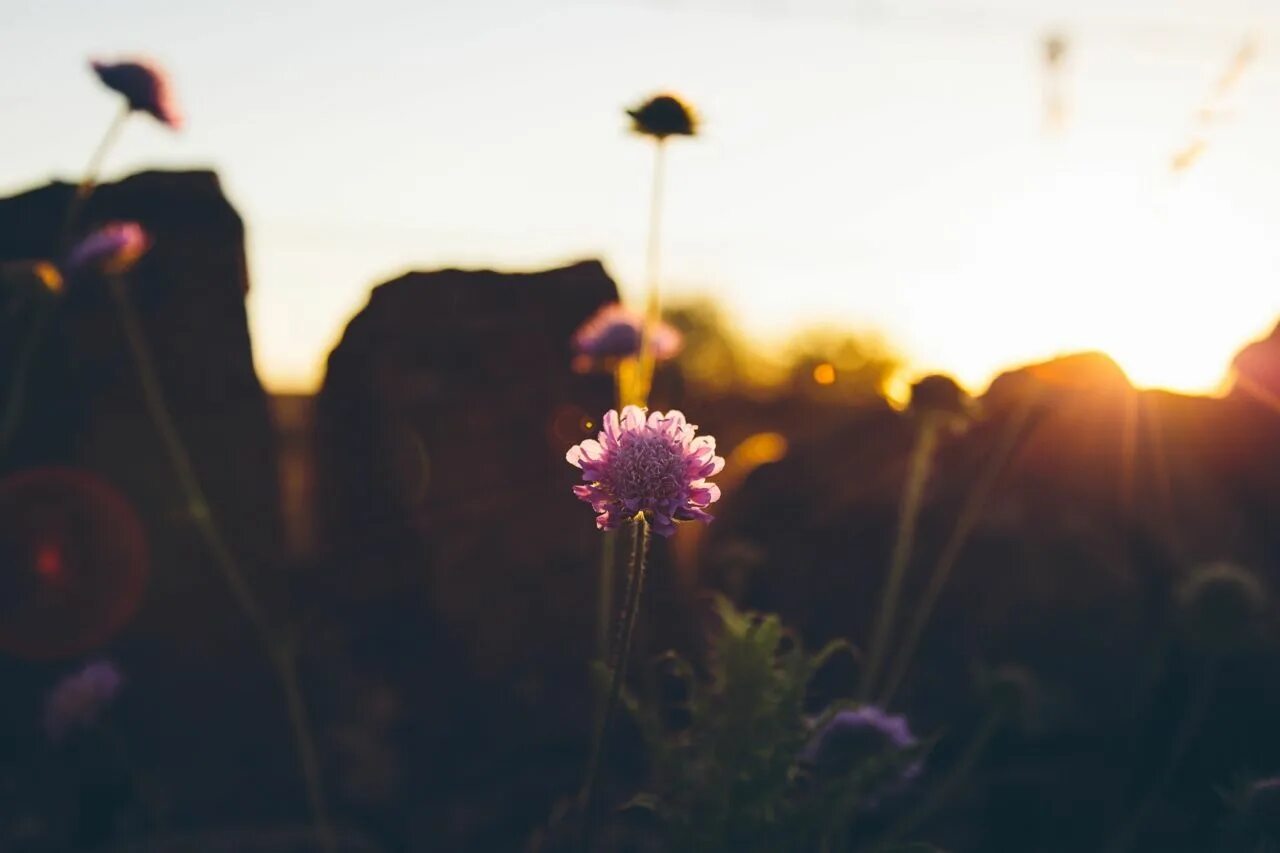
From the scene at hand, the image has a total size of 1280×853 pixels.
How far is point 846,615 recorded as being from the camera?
488 centimetres

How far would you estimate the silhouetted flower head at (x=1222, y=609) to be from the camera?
3.81 m

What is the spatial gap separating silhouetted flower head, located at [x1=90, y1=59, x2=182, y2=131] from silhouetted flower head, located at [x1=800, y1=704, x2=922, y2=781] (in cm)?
290

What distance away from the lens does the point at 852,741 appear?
9.32 ft

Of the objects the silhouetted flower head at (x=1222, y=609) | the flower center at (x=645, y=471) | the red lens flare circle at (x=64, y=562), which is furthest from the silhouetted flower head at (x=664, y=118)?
the red lens flare circle at (x=64, y=562)

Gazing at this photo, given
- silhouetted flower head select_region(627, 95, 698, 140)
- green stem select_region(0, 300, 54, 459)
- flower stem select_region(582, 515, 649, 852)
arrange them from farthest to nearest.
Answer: green stem select_region(0, 300, 54, 459) < silhouetted flower head select_region(627, 95, 698, 140) < flower stem select_region(582, 515, 649, 852)

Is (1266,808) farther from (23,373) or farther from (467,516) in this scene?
(23,373)

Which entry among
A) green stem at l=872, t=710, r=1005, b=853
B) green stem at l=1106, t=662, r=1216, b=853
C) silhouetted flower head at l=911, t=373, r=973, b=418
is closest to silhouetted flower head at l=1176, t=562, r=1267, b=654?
green stem at l=1106, t=662, r=1216, b=853

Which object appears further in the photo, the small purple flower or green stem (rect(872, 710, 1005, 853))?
the small purple flower

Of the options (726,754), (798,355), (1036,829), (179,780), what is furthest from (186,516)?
(798,355)

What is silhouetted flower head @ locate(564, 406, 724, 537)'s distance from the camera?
2.05 metres

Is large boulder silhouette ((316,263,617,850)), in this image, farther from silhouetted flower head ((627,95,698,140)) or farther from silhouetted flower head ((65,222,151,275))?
silhouetted flower head ((627,95,698,140))

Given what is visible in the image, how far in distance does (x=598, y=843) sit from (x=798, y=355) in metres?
30.7

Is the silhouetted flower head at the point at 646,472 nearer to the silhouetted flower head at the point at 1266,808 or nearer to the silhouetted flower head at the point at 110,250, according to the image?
the silhouetted flower head at the point at 1266,808

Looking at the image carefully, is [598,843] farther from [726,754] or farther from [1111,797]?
[1111,797]
